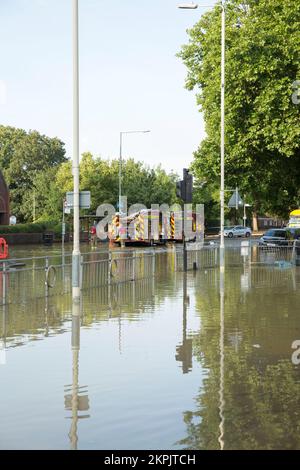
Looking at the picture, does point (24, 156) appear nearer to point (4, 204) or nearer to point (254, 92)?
point (4, 204)

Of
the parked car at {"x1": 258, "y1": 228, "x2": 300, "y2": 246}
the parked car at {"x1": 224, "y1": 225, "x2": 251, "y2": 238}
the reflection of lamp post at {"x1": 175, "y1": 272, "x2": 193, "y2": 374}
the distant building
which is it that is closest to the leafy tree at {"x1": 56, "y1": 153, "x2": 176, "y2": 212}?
the parked car at {"x1": 224, "y1": 225, "x2": 251, "y2": 238}

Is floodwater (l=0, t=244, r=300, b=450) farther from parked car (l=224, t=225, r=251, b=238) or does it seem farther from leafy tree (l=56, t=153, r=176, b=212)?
parked car (l=224, t=225, r=251, b=238)

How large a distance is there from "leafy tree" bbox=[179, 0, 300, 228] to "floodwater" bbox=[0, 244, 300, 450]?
15.1m

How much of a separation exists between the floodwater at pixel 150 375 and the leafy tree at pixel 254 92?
15.1m

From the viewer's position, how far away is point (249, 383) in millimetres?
8148

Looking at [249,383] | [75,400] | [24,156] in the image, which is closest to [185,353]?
[249,383]

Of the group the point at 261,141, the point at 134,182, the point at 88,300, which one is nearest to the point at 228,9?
the point at 261,141

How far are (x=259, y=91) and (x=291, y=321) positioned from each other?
19.9 m

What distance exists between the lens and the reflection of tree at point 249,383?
612 centimetres

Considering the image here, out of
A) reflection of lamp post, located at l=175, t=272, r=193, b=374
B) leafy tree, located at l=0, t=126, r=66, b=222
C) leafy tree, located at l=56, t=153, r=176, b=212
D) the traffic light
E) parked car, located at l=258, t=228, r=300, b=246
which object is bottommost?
reflection of lamp post, located at l=175, t=272, r=193, b=374

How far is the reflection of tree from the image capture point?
612 centimetres

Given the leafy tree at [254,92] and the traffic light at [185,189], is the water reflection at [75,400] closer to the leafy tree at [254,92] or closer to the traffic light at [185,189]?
the traffic light at [185,189]

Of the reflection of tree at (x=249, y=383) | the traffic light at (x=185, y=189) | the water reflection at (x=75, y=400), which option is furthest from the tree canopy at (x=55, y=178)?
the water reflection at (x=75, y=400)

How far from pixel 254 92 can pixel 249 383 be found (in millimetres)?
24792
